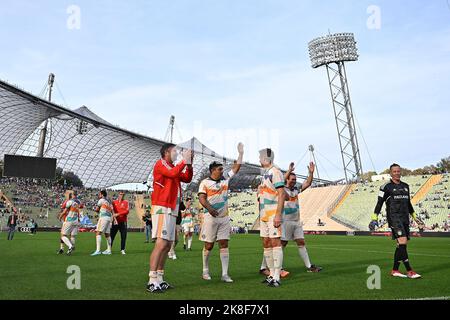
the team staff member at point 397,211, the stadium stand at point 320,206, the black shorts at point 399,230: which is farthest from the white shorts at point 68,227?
the stadium stand at point 320,206

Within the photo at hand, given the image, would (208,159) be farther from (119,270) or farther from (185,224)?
(119,270)

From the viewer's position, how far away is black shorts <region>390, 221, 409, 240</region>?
8.19 metres

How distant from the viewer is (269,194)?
739 cm

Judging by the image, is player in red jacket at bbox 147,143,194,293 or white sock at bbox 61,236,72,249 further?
white sock at bbox 61,236,72,249

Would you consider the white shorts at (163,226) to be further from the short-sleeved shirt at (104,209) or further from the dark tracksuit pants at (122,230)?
the short-sleeved shirt at (104,209)

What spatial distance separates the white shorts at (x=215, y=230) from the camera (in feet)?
26.2

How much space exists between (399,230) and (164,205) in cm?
449

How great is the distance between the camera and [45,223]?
52844mm

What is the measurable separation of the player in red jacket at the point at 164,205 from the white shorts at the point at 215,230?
5.05 feet

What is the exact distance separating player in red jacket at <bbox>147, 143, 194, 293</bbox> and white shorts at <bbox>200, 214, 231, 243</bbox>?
1.54 meters

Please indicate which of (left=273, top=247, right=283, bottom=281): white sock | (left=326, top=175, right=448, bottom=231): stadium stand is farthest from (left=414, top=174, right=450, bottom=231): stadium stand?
(left=273, top=247, right=283, bottom=281): white sock

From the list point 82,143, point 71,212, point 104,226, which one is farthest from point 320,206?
point 71,212

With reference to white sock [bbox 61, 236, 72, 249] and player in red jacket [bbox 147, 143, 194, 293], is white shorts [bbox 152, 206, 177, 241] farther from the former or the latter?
white sock [bbox 61, 236, 72, 249]

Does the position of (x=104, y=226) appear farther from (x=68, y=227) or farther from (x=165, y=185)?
(x=165, y=185)
